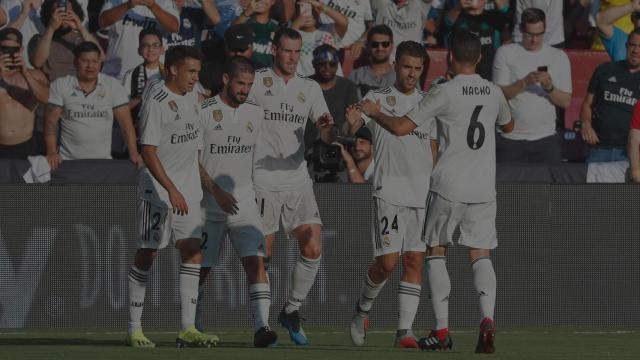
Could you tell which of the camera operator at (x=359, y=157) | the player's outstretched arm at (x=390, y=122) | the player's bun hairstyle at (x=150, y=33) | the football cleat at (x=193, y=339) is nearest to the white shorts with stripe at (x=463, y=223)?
the player's outstretched arm at (x=390, y=122)

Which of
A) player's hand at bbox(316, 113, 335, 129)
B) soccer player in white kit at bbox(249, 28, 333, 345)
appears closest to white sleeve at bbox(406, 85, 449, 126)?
player's hand at bbox(316, 113, 335, 129)

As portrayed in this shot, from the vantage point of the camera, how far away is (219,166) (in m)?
11.7

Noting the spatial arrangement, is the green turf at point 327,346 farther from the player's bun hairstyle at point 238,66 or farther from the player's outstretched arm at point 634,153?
the player's bun hairstyle at point 238,66

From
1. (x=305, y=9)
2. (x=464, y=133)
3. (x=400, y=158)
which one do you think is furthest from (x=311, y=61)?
(x=464, y=133)

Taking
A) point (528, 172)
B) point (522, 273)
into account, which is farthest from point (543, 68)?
point (522, 273)

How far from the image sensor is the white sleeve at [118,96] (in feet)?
50.9

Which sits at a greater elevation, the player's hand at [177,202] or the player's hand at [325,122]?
the player's hand at [325,122]

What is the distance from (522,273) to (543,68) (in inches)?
96.3

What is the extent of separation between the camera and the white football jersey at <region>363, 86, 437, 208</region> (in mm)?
11812

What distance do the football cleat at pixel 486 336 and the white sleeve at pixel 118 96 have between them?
628 cm

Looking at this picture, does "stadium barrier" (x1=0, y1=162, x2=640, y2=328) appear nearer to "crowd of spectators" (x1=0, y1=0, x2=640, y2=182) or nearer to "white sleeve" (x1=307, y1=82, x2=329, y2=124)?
"crowd of spectators" (x1=0, y1=0, x2=640, y2=182)

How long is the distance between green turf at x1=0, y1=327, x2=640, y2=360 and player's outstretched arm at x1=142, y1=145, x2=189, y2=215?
107 cm

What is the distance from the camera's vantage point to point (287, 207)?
12.3m

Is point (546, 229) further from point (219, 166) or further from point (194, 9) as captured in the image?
point (194, 9)
